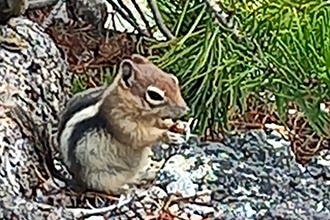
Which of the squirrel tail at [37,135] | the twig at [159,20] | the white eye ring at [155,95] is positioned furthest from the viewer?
the twig at [159,20]

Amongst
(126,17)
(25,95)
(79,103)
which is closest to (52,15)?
(126,17)

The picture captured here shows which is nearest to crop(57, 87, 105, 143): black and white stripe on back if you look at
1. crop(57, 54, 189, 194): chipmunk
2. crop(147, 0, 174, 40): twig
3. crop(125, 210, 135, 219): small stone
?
crop(57, 54, 189, 194): chipmunk

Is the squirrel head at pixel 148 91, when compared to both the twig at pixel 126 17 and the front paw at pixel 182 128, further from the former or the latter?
the twig at pixel 126 17

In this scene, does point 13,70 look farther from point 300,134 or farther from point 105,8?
point 300,134

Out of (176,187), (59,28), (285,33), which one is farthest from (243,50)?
(59,28)

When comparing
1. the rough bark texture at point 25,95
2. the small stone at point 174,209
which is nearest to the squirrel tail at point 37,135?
the rough bark texture at point 25,95

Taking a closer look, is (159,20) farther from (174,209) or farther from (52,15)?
(174,209)
